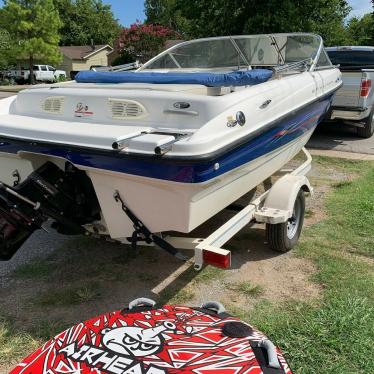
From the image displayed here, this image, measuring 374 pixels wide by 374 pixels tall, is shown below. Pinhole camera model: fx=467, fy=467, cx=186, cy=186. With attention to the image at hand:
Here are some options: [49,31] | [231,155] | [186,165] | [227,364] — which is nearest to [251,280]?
[231,155]

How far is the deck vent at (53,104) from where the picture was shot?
341 centimetres

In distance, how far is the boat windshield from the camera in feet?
18.7

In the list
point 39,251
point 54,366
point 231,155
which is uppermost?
point 231,155

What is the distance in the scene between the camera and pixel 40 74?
135 ft

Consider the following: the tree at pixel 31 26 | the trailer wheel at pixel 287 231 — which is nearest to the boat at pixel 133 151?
the trailer wheel at pixel 287 231

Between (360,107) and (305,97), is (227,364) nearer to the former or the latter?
(305,97)

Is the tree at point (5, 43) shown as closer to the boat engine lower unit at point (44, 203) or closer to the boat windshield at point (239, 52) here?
the boat windshield at point (239, 52)

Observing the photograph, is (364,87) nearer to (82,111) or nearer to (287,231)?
(287,231)

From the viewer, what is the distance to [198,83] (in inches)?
130

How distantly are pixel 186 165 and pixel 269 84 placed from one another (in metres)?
1.45

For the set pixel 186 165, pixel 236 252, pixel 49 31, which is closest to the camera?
pixel 186 165

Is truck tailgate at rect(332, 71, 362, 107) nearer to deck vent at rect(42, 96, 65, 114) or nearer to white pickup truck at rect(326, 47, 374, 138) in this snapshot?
white pickup truck at rect(326, 47, 374, 138)

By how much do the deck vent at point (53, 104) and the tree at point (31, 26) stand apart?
36.2m

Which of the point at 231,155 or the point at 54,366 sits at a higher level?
the point at 231,155
